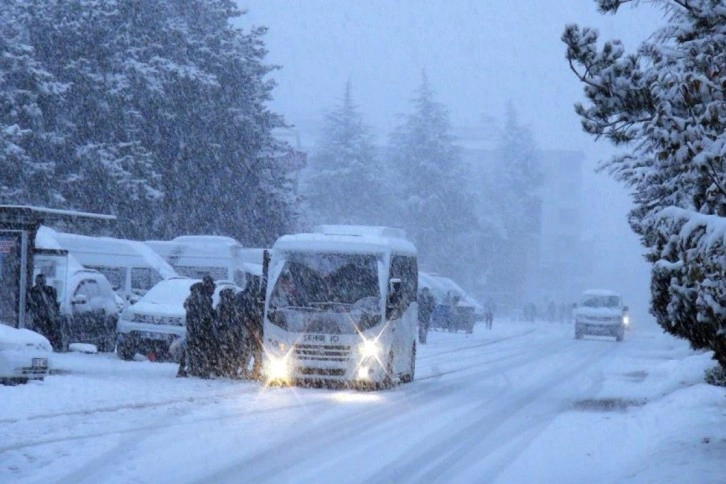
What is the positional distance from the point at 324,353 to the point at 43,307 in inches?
294

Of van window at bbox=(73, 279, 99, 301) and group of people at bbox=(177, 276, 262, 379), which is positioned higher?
van window at bbox=(73, 279, 99, 301)

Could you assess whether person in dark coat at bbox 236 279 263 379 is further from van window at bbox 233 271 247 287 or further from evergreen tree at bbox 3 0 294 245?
evergreen tree at bbox 3 0 294 245

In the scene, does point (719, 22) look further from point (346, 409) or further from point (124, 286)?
point (124, 286)

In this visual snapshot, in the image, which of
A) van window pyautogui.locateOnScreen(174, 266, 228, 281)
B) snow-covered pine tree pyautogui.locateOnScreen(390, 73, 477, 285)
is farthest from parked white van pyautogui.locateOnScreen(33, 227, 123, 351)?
snow-covered pine tree pyautogui.locateOnScreen(390, 73, 477, 285)

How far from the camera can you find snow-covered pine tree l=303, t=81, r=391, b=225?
2825 inches

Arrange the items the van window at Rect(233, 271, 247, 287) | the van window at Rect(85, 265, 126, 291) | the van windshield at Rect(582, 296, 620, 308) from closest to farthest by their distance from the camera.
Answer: the van window at Rect(85, 265, 126, 291) < the van window at Rect(233, 271, 247, 287) < the van windshield at Rect(582, 296, 620, 308)

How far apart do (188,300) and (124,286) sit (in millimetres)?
11244

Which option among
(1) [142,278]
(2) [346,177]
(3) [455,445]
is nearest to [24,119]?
(1) [142,278]

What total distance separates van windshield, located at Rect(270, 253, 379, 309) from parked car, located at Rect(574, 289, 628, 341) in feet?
102

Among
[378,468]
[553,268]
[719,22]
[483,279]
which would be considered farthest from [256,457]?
[553,268]

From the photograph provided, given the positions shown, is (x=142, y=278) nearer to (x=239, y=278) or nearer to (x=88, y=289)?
(x=239, y=278)

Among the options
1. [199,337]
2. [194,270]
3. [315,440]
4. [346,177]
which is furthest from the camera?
[346,177]

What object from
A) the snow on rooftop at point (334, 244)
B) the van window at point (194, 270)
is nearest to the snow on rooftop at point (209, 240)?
the van window at point (194, 270)

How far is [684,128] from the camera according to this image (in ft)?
28.5
